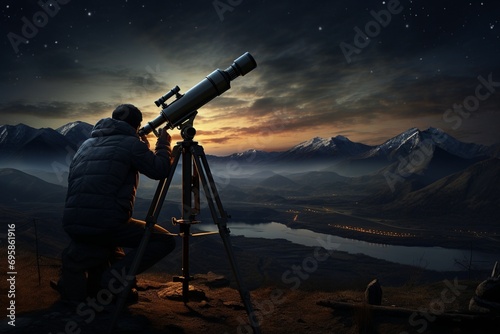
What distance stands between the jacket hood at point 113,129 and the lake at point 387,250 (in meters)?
71.5

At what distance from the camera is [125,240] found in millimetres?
4406

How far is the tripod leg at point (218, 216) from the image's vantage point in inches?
181

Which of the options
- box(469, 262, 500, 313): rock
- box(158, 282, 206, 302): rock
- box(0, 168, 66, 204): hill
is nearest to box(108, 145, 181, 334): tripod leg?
box(158, 282, 206, 302): rock

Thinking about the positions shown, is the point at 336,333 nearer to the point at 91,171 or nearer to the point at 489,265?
the point at 91,171

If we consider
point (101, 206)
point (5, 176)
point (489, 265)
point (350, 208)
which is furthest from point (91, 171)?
point (5, 176)

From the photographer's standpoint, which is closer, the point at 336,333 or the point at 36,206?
the point at 336,333

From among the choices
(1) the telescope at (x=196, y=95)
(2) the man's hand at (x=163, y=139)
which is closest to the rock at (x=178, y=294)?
(2) the man's hand at (x=163, y=139)

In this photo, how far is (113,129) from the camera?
4.57m

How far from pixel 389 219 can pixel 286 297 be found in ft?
522

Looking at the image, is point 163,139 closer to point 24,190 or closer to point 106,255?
point 106,255

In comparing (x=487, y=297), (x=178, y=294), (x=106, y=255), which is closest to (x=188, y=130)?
(x=106, y=255)

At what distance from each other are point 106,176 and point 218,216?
175 cm

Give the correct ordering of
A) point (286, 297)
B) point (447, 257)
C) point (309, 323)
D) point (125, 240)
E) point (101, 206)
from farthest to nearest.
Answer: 1. point (447, 257)
2. point (286, 297)
3. point (309, 323)
4. point (125, 240)
5. point (101, 206)

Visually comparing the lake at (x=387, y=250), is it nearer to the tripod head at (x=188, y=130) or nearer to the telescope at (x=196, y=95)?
the telescope at (x=196, y=95)
